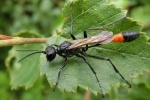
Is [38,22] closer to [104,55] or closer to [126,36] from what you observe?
[104,55]

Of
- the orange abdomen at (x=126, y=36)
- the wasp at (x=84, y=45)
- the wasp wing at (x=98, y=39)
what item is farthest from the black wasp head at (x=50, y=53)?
the orange abdomen at (x=126, y=36)

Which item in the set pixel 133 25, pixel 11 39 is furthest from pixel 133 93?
pixel 11 39

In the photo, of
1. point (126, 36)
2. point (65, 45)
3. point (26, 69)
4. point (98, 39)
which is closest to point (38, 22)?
point (26, 69)

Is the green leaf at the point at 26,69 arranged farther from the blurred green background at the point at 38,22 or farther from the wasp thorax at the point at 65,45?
the wasp thorax at the point at 65,45

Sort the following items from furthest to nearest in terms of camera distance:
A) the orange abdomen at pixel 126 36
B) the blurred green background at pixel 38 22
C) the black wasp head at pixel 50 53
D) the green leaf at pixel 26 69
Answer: the blurred green background at pixel 38 22, the green leaf at pixel 26 69, the black wasp head at pixel 50 53, the orange abdomen at pixel 126 36

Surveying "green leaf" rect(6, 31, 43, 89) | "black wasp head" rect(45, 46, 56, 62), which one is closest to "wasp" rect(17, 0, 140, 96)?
"black wasp head" rect(45, 46, 56, 62)

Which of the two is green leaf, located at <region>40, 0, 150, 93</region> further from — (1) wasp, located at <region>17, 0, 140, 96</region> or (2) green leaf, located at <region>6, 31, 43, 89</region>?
(2) green leaf, located at <region>6, 31, 43, 89</region>
